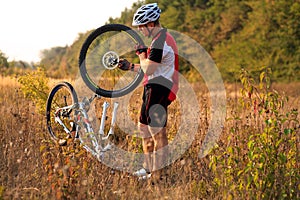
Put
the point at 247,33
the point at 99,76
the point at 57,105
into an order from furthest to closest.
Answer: the point at 247,33 → the point at 57,105 → the point at 99,76

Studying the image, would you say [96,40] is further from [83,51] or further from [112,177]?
[112,177]

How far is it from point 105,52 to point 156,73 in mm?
871

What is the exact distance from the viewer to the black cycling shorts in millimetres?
5613

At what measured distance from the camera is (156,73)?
5582mm

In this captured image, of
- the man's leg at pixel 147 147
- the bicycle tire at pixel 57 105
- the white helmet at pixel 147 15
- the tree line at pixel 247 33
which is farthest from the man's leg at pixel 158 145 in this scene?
the tree line at pixel 247 33

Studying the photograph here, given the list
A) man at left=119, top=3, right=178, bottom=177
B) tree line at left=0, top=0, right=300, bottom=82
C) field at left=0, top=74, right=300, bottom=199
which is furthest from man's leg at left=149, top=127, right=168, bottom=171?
tree line at left=0, top=0, right=300, bottom=82

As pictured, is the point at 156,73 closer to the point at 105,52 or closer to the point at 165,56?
the point at 165,56

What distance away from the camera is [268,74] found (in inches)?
196

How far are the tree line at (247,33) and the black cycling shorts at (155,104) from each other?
21.5 meters

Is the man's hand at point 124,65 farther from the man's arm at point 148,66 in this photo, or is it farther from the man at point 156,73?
the man's arm at point 148,66

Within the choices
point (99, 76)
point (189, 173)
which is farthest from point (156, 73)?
point (189, 173)

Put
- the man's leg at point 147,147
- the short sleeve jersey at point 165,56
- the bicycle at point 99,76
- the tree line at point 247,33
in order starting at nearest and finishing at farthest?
the short sleeve jersey at point 165,56, the bicycle at point 99,76, the man's leg at point 147,147, the tree line at point 247,33

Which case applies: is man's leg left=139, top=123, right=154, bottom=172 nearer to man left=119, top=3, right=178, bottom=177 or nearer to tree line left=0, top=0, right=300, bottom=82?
man left=119, top=3, right=178, bottom=177

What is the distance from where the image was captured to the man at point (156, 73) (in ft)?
18.0
